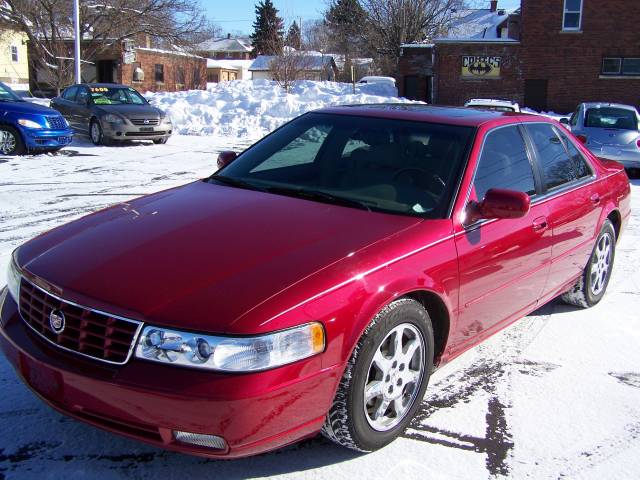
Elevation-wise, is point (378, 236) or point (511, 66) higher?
point (511, 66)

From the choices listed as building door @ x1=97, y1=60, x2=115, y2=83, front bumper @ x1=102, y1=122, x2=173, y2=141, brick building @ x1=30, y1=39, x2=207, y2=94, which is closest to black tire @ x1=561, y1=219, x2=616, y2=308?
front bumper @ x1=102, y1=122, x2=173, y2=141

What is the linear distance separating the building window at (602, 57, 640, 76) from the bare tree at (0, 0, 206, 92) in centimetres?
1886

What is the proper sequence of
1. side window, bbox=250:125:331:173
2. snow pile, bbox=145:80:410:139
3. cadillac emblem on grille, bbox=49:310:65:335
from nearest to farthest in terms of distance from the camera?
cadillac emblem on grille, bbox=49:310:65:335 < side window, bbox=250:125:331:173 < snow pile, bbox=145:80:410:139

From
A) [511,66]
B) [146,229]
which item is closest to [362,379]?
[146,229]

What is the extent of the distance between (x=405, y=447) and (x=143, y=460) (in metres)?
1.21

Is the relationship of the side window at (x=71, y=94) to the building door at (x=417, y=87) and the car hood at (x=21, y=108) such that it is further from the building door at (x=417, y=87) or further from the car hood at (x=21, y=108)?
the building door at (x=417, y=87)

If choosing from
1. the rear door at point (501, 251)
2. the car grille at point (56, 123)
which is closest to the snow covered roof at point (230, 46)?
the car grille at point (56, 123)

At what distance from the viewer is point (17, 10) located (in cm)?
2877

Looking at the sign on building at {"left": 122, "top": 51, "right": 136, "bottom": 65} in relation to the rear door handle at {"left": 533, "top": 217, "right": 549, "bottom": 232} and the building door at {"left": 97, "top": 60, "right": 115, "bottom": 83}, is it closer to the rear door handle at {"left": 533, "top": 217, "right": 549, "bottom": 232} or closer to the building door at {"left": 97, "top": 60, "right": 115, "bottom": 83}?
the building door at {"left": 97, "top": 60, "right": 115, "bottom": 83}

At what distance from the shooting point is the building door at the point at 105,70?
3801 cm

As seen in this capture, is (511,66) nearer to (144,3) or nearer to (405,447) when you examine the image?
(144,3)

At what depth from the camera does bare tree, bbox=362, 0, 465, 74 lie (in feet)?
135

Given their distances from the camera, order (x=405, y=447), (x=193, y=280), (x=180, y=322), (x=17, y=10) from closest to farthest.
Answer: (x=180, y=322) → (x=193, y=280) → (x=405, y=447) → (x=17, y=10)

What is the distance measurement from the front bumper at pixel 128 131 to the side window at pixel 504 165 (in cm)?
1280
